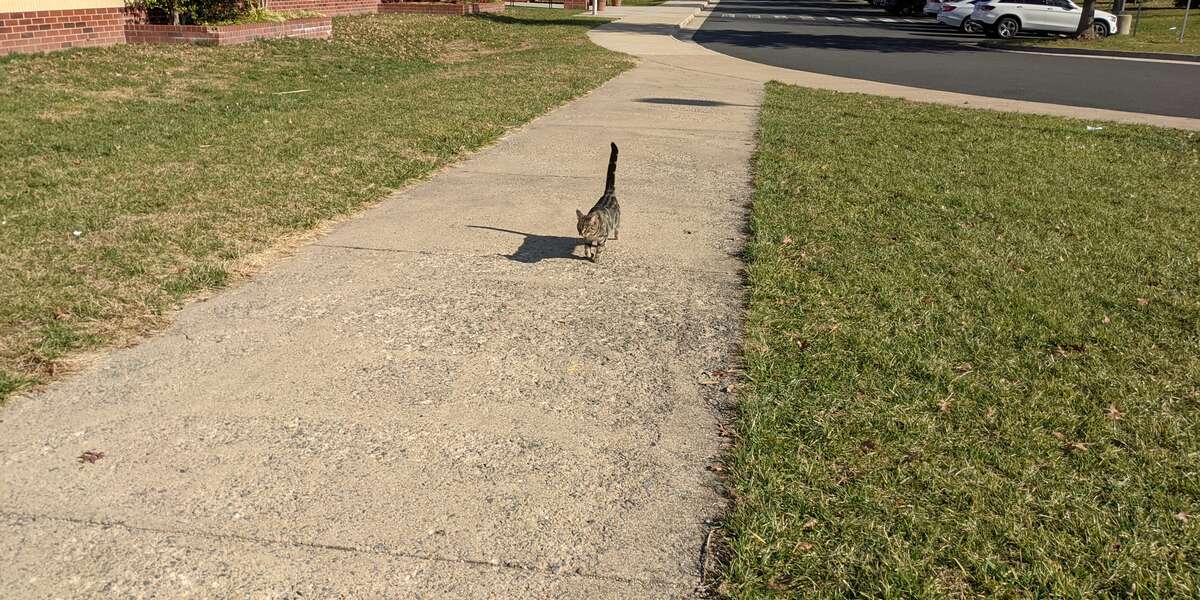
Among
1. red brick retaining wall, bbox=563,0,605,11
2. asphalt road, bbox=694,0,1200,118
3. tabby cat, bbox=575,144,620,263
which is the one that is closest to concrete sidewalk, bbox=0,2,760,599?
tabby cat, bbox=575,144,620,263

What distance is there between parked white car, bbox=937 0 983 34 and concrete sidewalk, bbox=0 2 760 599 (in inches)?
1227

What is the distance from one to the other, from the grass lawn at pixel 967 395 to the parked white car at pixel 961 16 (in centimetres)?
2768

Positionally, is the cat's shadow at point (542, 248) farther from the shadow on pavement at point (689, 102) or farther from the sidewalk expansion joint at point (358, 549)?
the shadow on pavement at point (689, 102)

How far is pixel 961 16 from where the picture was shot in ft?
110

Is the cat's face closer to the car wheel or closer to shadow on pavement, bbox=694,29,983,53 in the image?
shadow on pavement, bbox=694,29,983,53

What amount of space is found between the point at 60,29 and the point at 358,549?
1473 cm

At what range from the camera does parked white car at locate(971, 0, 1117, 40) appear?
31.0 metres

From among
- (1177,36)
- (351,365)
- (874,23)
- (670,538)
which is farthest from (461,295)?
(874,23)

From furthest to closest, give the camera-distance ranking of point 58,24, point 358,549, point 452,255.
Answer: point 58,24 → point 452,255 → point 358,549

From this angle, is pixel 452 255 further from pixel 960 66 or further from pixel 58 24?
pixel 960 66

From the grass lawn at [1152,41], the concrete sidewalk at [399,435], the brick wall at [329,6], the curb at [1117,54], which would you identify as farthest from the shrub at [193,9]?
the grass lawn at [1152,41]

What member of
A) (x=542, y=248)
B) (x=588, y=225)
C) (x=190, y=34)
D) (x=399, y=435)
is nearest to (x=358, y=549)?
(x=399, y=435)

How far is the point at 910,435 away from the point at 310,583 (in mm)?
2413

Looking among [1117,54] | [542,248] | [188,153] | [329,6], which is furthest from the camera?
[1117,54]
